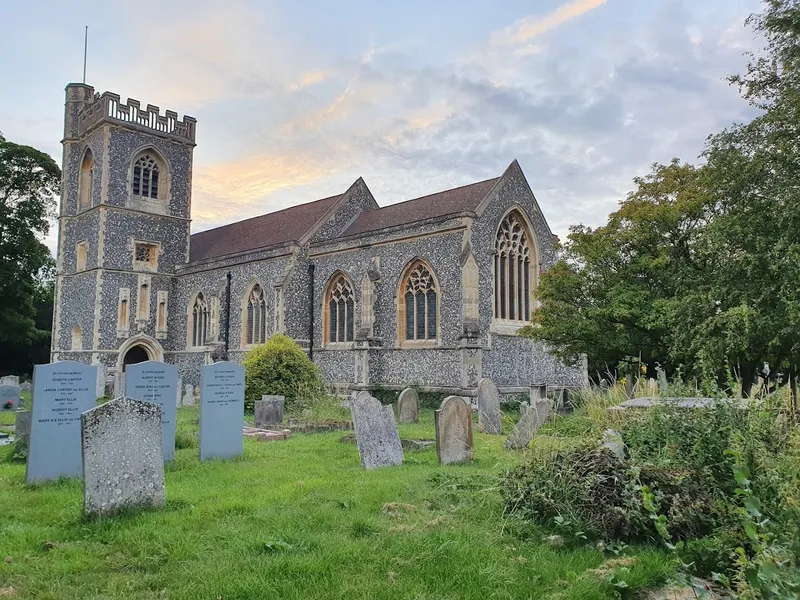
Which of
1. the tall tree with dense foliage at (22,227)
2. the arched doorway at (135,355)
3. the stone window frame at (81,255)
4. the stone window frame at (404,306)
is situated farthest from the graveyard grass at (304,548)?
the tall tree with dense foliage at (22,227)

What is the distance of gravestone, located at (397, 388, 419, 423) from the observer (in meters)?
14.9

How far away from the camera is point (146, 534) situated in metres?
4.89

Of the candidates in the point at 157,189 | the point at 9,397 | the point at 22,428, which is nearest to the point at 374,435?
the point at 22,428

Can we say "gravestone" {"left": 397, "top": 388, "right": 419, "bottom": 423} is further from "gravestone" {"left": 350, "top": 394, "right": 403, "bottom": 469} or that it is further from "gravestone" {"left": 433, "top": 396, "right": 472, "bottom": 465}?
"gravestone" {"left": 433, "top": 396, "right": 472, "bottom": 465}

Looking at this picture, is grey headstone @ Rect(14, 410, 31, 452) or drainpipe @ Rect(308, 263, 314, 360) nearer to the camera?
grey headstone @ Rect(14, 410, 31, 452)

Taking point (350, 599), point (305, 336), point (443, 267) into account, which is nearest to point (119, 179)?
point (305, 336)

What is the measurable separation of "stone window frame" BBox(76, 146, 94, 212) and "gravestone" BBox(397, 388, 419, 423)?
2194 cm

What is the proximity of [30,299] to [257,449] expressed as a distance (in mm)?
30416

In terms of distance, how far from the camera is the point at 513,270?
68.5ft

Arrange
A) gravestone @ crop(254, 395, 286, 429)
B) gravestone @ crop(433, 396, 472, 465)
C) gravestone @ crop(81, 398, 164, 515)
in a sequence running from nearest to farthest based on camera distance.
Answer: gravestone @ crop(81, 398, 164, 515), gravestone @ crop(433, 396, 472, 465), gravestone @ crop(254, 395, 286, 429)

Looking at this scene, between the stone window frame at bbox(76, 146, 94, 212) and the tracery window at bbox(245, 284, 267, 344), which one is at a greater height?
the stone window frame at bbox(76, 146, 94, 212)

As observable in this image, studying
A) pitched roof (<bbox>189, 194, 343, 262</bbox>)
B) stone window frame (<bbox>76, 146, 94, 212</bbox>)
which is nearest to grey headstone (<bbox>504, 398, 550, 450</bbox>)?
pitched roof (<bbox>189, 194, 343, 262</bbox>)

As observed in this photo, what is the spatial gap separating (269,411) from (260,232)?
16270 mm

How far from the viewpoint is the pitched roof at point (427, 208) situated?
2058cm
